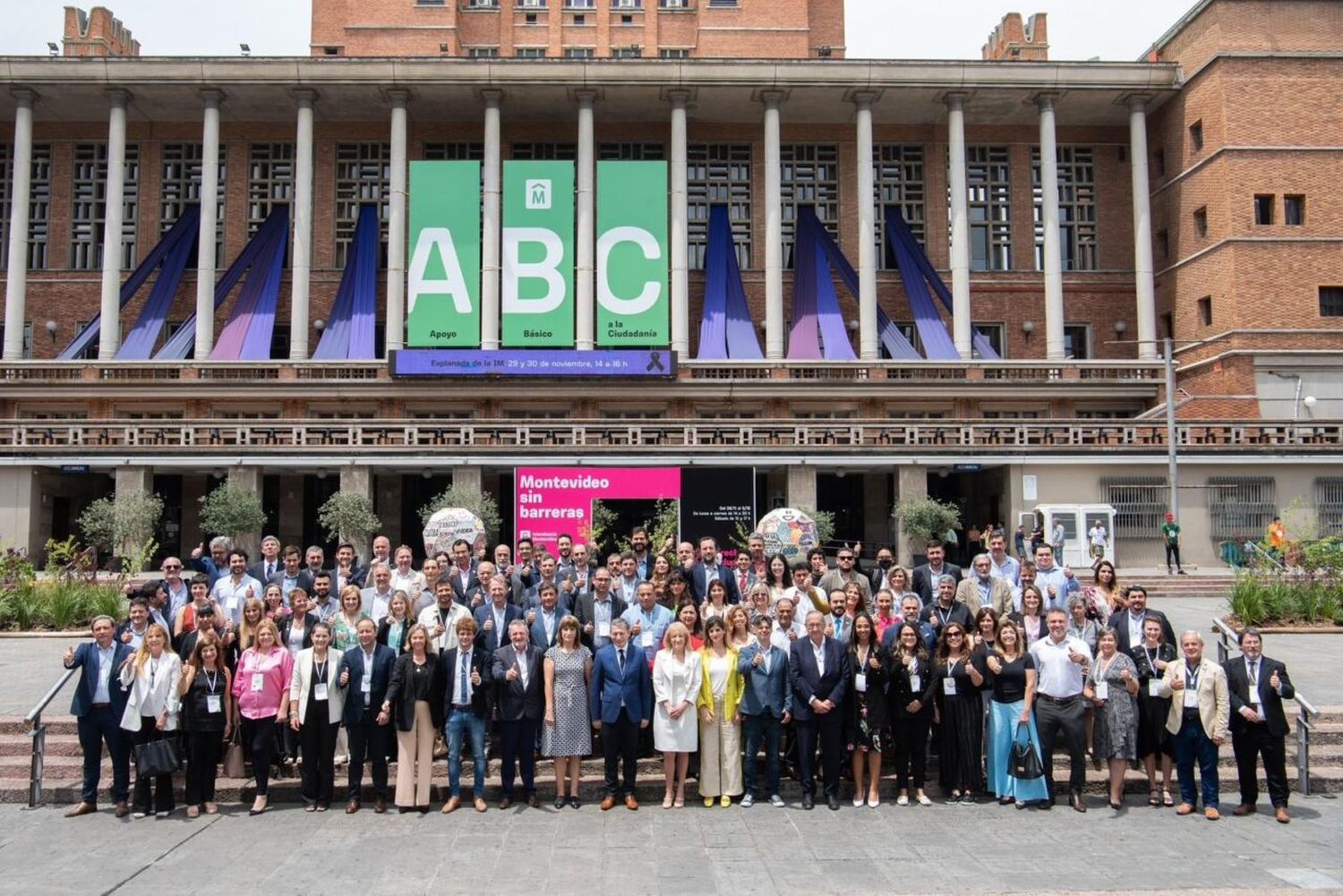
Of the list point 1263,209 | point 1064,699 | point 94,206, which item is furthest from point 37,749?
point 1263,209

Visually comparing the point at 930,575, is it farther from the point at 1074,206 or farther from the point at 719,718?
the point at 1074,206

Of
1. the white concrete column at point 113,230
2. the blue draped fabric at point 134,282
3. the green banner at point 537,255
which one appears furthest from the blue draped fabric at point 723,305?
the white concrete column at point 113,230

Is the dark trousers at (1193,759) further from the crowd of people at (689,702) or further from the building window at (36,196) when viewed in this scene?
the building window at (36,196)

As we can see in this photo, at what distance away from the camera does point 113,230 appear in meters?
35.3

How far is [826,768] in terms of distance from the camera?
9.68 meters

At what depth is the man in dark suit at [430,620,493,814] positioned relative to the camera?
378 inches

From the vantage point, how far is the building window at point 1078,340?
1523 inches

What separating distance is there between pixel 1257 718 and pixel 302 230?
33.4 metres

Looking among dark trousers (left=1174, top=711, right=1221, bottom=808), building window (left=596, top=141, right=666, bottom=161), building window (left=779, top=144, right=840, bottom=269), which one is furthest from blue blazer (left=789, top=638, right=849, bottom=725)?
A: building window (left=596, top=141, right=666, bottom=161)

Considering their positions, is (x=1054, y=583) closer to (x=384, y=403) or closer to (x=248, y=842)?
(x=248, y=842)

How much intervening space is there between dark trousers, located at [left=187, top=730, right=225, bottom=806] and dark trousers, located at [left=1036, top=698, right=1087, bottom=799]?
25.4 ft

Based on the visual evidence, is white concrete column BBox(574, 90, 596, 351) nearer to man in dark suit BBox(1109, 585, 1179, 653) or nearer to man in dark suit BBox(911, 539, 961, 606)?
man in dark suit BBox(911, 539, 961, 606)

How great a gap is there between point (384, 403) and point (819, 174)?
18.5 meters

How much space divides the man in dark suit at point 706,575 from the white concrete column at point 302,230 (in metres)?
26.9
